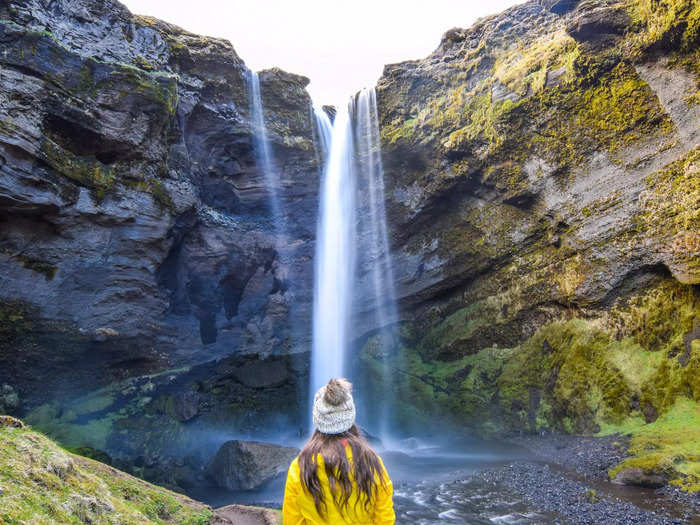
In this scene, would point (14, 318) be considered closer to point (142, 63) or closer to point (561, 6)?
point (142, 63)

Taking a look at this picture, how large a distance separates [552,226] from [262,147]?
14221 millimetres

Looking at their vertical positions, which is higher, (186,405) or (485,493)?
(186,405)

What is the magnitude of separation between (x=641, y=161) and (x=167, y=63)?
64.6ft

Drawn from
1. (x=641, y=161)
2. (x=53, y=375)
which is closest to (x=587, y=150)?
(x=641, y=161)

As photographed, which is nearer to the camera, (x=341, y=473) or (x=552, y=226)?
(x=341, y=473)

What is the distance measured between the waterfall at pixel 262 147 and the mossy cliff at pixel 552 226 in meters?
6.01

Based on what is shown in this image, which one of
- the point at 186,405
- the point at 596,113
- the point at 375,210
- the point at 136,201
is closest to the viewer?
the point at 596,113

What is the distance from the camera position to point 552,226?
16875 millimetres

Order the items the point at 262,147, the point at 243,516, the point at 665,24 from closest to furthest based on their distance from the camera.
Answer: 1. the point at 243,516
2. the point at 665,24
3. the point at 262,147

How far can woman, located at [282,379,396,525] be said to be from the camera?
2.68 metres

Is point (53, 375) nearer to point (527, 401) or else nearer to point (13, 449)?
point (13, 449)

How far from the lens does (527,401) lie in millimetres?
16547

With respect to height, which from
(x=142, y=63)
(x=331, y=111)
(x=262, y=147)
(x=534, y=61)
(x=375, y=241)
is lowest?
(x=375, y=241)

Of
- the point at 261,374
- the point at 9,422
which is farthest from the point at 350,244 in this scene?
the point at 9,422
